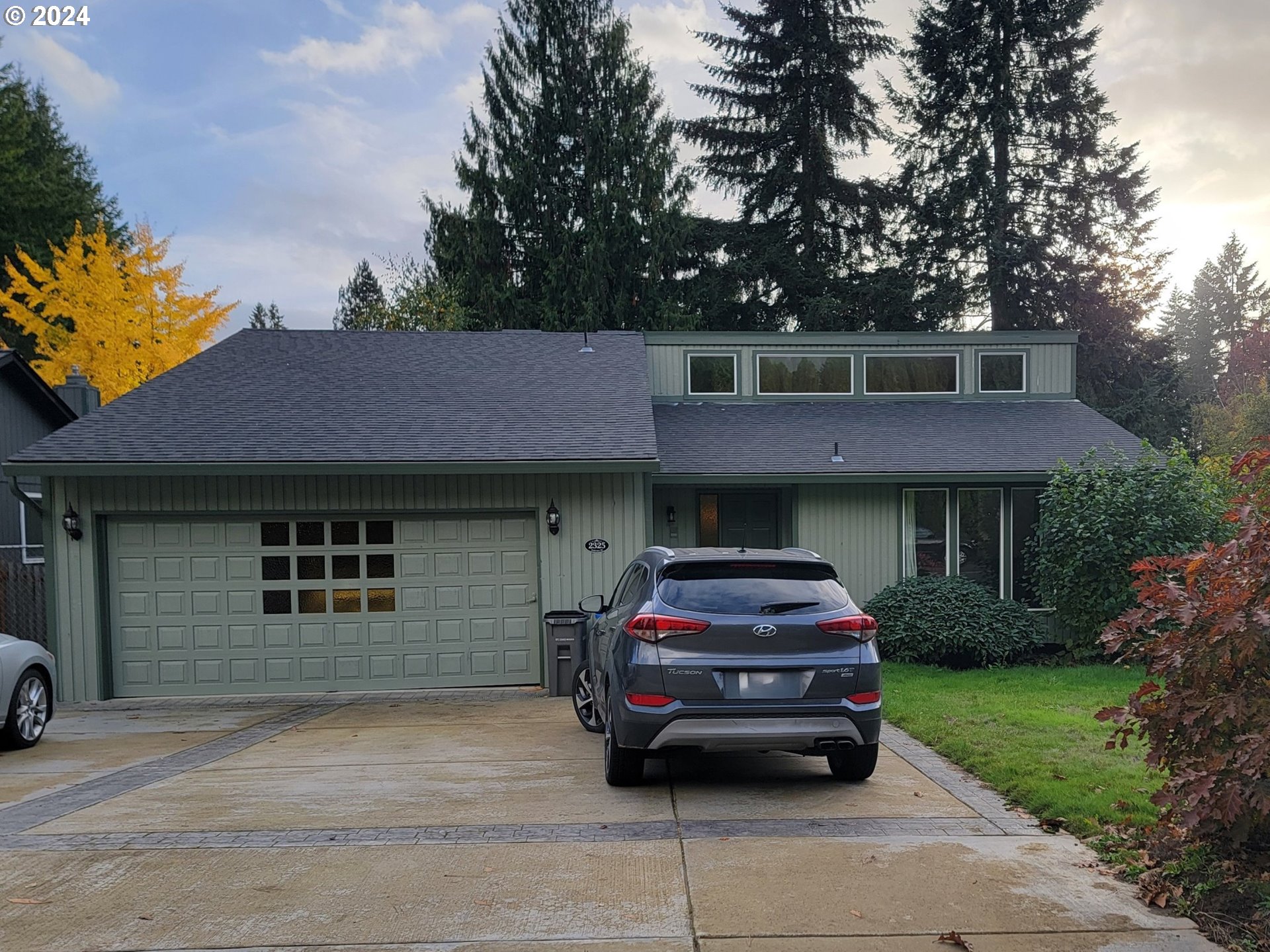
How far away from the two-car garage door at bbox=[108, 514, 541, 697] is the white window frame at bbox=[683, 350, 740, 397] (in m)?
5.72

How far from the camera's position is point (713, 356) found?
1686 cm

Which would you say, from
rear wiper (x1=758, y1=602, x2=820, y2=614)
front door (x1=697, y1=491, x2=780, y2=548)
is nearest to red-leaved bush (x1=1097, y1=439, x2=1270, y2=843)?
rear wiper (x1=758, y1=602, x2=820, y2=614)

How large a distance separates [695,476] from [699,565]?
704cm

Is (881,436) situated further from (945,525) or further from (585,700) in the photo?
(585,700)

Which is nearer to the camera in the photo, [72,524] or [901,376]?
[72,524]

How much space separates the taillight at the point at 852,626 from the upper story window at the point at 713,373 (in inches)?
429

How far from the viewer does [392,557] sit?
1195cm

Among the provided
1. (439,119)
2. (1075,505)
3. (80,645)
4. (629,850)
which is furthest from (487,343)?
(439,119)

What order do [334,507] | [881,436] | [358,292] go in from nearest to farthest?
[334,507] → [881,436] → [358,292]

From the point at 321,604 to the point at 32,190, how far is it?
29.3m

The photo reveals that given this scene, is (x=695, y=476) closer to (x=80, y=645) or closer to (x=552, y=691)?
(x=552, y=691)

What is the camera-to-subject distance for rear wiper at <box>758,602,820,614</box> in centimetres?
610

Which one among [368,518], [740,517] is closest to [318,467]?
[368,518]

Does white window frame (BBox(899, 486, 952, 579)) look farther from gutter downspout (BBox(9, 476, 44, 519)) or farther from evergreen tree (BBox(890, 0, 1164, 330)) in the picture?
evergreen tree (BBox(890, 0, 1164, 330))
